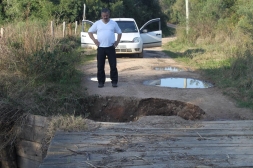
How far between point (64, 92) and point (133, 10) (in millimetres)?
32509

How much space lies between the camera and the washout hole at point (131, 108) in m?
7.52

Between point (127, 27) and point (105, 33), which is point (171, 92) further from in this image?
point (127, 27)

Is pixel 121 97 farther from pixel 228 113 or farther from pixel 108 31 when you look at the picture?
pixel 228 113

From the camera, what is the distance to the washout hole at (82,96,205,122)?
24.7 feet

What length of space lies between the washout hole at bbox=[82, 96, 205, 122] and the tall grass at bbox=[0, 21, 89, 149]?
260 mm

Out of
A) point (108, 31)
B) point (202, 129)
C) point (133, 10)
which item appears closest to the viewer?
point (202, 129)

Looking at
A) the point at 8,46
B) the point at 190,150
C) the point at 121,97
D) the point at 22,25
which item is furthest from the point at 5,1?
the point at 190,150

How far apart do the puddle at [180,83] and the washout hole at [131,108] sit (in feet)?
6.45

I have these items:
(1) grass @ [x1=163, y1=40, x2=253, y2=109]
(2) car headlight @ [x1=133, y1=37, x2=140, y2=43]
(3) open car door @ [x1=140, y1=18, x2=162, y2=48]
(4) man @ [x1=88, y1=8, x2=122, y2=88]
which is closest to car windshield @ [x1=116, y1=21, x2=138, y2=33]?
(3) open car door @ [x1=140, y1=18, x2=162, y2=48]

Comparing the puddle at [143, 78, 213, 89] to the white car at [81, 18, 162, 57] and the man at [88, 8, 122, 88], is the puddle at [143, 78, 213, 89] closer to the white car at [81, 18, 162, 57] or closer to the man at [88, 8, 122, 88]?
the man at [88, 8, 122, 88]

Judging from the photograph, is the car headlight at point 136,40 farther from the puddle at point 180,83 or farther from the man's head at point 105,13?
the man's head at point 105,13

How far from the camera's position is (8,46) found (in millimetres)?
8727

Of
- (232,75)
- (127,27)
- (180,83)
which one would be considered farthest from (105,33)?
(127,27)

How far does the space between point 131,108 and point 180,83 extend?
9.07 ft
